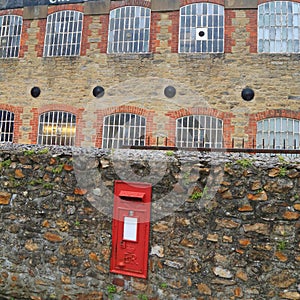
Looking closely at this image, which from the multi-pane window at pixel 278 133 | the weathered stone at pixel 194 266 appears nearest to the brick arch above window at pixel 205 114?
the multi-pane window at pixel 278 133

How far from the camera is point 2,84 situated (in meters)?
12.9

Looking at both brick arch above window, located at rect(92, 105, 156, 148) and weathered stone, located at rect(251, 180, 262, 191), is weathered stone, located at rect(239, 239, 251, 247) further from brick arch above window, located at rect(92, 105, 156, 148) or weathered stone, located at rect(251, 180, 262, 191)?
brick arch above window, located at rect(92, 105, 156, 148)

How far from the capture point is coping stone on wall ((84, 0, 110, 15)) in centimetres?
1222

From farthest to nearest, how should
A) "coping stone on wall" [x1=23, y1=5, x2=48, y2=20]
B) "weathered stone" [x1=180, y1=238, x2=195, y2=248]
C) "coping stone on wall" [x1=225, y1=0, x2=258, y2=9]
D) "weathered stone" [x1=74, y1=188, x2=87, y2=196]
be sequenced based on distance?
"coping stone on wall" [x1=23, y1=5, x2=48, y2=20] → "coping stone on wall" [x1=225, y1=0, x2=258, y2=9] → "weathered stone" [x1=74, y1=188, x2=87, y2=196] → "weathered stone" [x1=180, y1=238, x2=195, y2=248]

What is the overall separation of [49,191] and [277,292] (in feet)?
11.0

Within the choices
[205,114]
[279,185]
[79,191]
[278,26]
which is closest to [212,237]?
[279,185]

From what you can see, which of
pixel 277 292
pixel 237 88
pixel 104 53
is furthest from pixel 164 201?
pixel 104 53

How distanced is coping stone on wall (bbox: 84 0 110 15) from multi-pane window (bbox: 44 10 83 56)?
0.40m

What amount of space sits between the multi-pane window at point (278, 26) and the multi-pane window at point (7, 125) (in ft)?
33.7

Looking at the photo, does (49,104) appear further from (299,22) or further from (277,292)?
(277,292)

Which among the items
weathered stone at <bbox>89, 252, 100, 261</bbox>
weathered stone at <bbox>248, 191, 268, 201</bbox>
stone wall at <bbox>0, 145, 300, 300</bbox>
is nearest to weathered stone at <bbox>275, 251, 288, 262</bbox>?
stone wall at <bbox>0, 145, 300, 300</bbox>

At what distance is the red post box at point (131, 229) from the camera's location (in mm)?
4098

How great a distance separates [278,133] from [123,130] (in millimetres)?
5701

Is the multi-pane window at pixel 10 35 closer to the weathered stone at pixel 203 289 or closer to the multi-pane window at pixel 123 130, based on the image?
the multi-pane window at pixel 123 130
